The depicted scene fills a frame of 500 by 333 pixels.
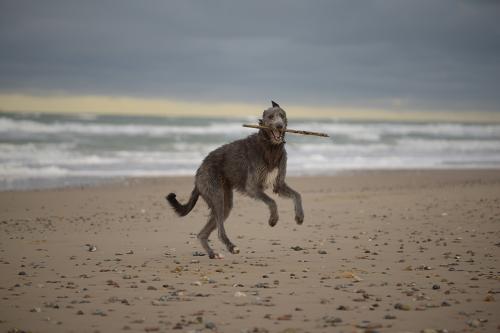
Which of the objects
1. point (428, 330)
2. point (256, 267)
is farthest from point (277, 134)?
point (428, 330)

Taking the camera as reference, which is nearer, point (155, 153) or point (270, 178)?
point (270, 178)

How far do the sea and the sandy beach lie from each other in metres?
6.45

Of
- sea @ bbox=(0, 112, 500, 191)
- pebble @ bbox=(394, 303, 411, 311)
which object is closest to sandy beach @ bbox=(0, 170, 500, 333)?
pebble @ bbox=(394, 303, 411, 311)

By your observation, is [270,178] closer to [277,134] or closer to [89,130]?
[277,134]

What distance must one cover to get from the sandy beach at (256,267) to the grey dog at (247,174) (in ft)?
2.11

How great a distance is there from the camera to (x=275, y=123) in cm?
864

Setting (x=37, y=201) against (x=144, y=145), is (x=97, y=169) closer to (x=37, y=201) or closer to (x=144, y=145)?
(x=37, y=201)

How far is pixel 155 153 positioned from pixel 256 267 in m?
23.2

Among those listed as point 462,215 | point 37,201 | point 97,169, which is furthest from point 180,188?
point 462,215

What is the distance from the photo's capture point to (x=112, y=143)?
35.0 m

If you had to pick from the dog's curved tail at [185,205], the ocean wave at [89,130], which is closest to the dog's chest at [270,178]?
the dog's curved tail at [185,205]

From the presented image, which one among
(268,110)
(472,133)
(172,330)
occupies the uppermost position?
(472,133)

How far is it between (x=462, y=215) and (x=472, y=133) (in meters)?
44.5

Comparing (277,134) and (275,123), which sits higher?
(275,123)
